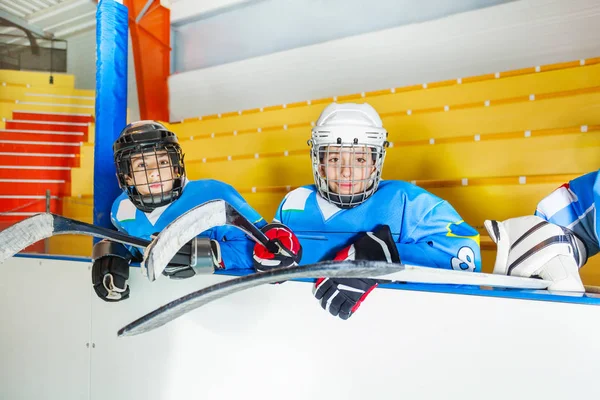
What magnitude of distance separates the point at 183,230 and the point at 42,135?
15.0 ft

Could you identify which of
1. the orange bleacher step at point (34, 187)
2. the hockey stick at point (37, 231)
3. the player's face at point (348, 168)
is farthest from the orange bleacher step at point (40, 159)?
the player's face at point (348, 168)

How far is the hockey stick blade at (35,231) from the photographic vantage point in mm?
868

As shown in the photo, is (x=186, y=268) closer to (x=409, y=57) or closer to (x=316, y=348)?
(x=316, y=348)

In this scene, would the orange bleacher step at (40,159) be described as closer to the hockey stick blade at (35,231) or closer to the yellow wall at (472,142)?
the yellow wall at (472,142)

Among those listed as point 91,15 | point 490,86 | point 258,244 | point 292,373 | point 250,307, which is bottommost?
point 292,373

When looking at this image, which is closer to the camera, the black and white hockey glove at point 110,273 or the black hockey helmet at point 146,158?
the black and white hockey glove at point 110,273

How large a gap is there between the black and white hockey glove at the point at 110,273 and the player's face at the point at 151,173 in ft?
0.65

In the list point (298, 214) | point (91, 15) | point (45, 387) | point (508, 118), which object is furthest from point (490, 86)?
point (91, 15)

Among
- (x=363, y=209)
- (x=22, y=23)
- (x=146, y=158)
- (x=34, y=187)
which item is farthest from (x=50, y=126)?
(x=363, y=209)

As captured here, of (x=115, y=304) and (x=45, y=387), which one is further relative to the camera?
(x=45, y=387)

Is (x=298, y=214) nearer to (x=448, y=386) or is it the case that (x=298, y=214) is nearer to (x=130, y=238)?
(x=130, y=238)

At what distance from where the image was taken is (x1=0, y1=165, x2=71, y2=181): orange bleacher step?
4000 mm

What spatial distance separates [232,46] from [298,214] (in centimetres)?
255

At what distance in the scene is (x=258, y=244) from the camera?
0.98m
